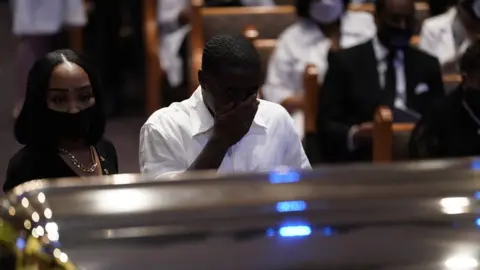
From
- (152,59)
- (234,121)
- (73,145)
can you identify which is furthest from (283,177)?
(152,59)

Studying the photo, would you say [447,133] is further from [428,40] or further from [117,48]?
[117,48]

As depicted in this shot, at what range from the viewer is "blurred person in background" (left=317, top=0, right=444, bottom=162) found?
452 centimetres

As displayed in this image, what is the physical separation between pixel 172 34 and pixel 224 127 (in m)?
4.82

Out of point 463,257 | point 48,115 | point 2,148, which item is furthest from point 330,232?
point 2,148

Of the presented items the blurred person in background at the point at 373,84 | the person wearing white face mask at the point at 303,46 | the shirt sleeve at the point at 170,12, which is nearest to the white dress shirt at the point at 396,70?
the blurred person in background at the point at 373,84

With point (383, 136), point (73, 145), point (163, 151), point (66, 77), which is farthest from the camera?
point (383, 136)

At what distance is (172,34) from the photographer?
282 inches

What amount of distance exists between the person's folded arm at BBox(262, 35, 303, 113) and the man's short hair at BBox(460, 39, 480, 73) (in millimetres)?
1608

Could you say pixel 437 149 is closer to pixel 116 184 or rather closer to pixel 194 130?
pixel 194 130

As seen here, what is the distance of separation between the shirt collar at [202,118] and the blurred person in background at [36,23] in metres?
4.30

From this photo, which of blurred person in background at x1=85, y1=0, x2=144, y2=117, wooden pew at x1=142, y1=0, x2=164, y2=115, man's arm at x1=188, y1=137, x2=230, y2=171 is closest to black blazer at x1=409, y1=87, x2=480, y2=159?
man's arm at x1=188, y1=137, x2=230, y2=171

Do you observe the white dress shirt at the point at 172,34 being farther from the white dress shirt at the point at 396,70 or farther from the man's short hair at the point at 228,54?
the man's short hair at the point at 228,54

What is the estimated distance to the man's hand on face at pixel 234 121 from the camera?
238cm

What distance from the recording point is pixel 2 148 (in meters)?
6.45
